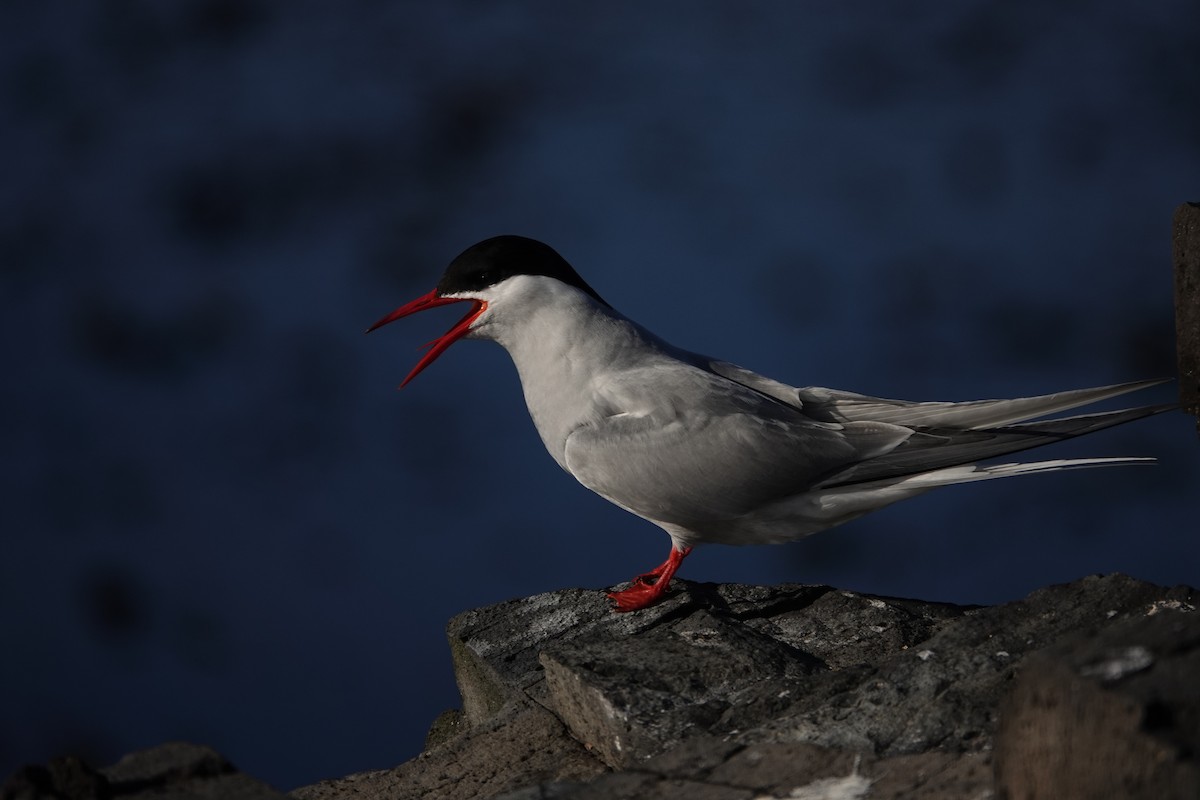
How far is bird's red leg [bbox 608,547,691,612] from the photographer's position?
4652 millimetres

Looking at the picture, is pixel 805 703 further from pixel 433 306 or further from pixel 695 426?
pixel 433 306

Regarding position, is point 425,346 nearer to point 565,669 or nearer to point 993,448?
point 565,669

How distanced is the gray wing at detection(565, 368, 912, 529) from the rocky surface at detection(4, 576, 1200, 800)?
424 mm

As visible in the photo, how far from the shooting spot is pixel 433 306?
4801 millimetres

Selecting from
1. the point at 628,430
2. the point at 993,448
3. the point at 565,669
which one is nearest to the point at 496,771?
the point at 565,669

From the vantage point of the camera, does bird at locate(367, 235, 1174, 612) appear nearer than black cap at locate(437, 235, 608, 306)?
Yes

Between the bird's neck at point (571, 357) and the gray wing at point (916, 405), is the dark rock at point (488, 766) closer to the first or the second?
the bird's neck at point (571, 357)

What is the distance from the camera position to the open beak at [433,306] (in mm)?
4766

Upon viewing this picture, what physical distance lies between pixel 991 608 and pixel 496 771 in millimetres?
1634

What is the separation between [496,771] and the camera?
407 centimetres

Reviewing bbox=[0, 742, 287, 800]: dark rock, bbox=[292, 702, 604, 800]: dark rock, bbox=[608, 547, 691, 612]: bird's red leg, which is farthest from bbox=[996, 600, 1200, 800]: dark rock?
bbox=[608, 547, 691, 612]: bird's red leg

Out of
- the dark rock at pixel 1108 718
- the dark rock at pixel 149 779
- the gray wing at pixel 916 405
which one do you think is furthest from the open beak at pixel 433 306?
the dark rock at pixel 1108 718

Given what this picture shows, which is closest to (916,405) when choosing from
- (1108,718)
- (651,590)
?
(651,590)

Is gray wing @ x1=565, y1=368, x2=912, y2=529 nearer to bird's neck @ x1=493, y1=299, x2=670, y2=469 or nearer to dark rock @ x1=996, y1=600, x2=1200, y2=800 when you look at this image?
bird's neck @ x1=493, y1=299, x2=670, y2=469
